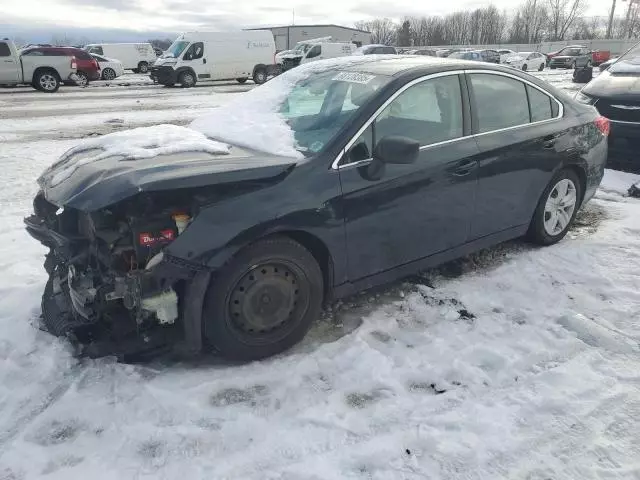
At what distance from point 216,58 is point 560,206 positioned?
2307 cm

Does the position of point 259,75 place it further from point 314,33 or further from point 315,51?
point 314,33

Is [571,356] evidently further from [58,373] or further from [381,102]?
[58,373]

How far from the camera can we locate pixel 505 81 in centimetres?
442

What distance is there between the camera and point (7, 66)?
2045 centimetres

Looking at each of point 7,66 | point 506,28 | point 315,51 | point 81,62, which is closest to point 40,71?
point 7,66

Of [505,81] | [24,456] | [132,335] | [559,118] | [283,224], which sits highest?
[505,81]

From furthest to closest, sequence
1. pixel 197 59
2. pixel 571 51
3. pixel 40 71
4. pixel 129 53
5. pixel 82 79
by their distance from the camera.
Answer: pixel 571 51
pixel 129 53
pixel 197 59
pixel 82 79
pixel 40 71

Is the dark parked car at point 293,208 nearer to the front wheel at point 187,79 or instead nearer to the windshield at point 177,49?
the front wheel at point 187,79

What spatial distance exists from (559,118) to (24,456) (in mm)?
4633

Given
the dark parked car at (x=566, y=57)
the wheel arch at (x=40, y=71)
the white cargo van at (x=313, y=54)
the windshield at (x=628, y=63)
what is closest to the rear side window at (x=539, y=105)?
the windshield at (x=628, y=63)

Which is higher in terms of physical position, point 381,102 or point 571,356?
point 381,102

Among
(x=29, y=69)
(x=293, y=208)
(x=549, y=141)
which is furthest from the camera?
(x=29, y=69)

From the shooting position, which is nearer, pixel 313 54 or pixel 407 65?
pixel 407 65

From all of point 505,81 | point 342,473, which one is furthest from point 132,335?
point 505,81
